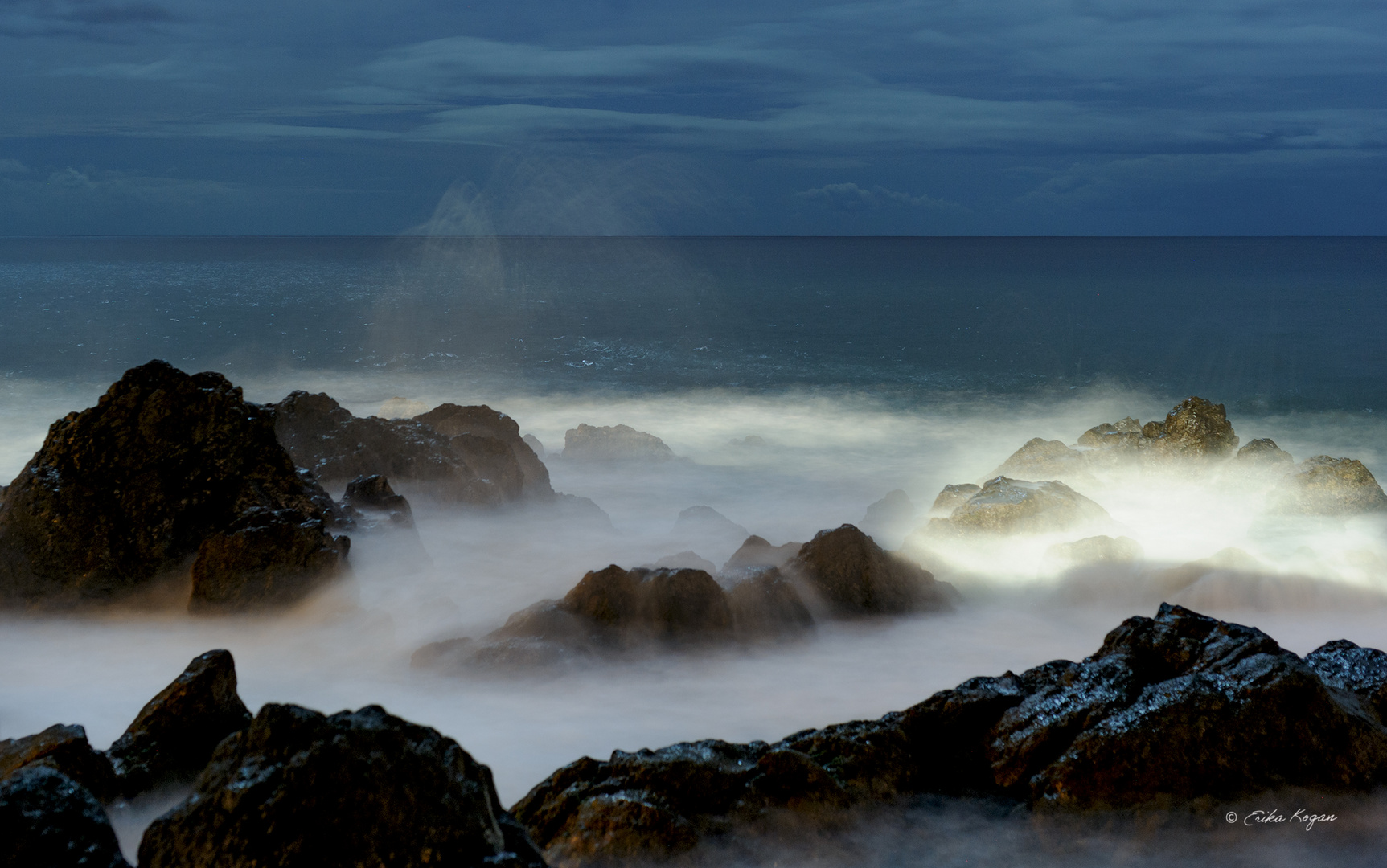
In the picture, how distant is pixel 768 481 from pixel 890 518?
5.26 m

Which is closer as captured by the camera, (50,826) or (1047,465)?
(50,826)

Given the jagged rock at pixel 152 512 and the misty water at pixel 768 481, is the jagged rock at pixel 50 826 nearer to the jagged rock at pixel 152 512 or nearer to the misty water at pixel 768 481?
the misty water at pixel 768 481

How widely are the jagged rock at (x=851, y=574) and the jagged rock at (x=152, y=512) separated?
5.15m

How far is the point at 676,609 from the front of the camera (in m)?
9.60

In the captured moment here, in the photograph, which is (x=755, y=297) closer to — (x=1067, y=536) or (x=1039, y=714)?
(x=1067, y=536)

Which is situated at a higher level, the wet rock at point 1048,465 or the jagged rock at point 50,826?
the jagged rock at point 50,826

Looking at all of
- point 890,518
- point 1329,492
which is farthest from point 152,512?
point 1329,492

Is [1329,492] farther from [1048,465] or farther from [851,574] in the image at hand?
[851,574]

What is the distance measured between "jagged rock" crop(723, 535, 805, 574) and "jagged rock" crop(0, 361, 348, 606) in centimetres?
445

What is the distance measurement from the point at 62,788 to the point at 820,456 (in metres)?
23.7

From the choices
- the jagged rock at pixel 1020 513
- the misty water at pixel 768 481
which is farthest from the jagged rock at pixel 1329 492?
the jagged rock at pixel 1020 513

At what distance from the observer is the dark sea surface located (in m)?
42.8

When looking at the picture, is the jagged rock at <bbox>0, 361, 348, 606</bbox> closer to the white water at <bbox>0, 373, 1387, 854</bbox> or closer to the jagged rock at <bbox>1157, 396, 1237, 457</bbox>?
the white water at <bbox>0, 373, 1387, 854</bbox>

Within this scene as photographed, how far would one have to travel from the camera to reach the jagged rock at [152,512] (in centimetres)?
1006
